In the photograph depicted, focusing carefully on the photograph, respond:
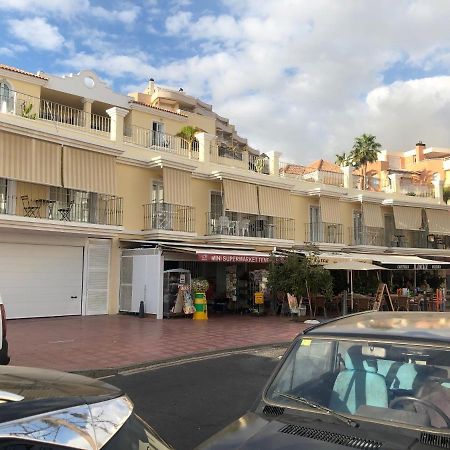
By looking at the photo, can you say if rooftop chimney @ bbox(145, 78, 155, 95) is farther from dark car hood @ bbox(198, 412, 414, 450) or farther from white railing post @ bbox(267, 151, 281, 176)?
dark car hood @ bbox(198, 412, 414, 450)

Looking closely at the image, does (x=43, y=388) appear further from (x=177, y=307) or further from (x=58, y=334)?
(x=177, y=307)

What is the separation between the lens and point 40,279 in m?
17.8

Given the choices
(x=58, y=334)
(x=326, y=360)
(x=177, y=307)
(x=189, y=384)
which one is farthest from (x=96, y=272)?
(x=326, y=360)

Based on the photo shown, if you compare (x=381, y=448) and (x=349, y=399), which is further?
(x=349, y=399)

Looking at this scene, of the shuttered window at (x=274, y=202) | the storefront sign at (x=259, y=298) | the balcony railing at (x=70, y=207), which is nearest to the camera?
the balcony railing at (x=70, y=207)

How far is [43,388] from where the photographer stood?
2.41 metres

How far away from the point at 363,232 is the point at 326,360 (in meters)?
27.7

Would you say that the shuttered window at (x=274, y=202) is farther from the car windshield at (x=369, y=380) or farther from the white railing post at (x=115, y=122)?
the car windshield at (x=369, y=380)

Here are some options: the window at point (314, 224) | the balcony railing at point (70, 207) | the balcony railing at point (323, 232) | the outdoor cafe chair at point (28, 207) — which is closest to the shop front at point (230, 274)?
the balcony railing at point (70, 207)

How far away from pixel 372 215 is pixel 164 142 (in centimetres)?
1418

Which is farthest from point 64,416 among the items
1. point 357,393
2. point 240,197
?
point 240,197

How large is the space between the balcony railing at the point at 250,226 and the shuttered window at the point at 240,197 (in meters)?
0.71

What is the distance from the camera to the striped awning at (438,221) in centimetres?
3312

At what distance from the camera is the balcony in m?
23.4
